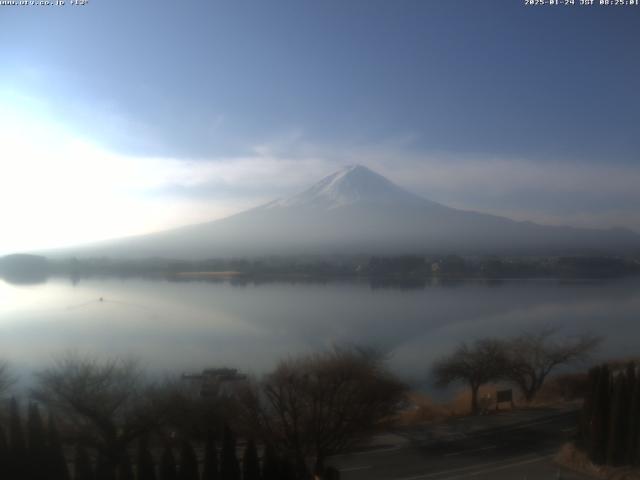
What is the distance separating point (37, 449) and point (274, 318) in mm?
3470

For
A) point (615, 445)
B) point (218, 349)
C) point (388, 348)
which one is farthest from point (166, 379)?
point (615, 445)

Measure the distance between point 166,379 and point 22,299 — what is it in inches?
122

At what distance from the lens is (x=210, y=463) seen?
397cm

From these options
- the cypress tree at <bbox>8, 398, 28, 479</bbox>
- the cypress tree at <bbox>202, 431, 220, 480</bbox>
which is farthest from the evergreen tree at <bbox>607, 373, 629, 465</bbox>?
the cypress tree at <bbox>8, 398, 28, 479</bbox>

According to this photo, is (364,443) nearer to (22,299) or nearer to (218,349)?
(218,349)

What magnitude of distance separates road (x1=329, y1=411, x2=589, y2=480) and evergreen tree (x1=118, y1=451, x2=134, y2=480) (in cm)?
188

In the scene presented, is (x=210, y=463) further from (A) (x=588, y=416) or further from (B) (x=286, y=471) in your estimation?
(A) (x=588, y=416)

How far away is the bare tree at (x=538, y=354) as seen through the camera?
261 inches

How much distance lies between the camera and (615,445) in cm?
456

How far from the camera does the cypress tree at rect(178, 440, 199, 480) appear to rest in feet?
12.8

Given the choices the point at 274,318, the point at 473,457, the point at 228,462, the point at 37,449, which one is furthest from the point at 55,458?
the point at 473,457

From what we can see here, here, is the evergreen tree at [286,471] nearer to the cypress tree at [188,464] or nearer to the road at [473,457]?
the road at [473,457]

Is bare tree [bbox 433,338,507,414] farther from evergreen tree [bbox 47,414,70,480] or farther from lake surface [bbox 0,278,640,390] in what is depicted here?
evergreen tree [bbox 47,414,70,480]

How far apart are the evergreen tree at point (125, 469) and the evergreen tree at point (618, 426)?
4406 mm
